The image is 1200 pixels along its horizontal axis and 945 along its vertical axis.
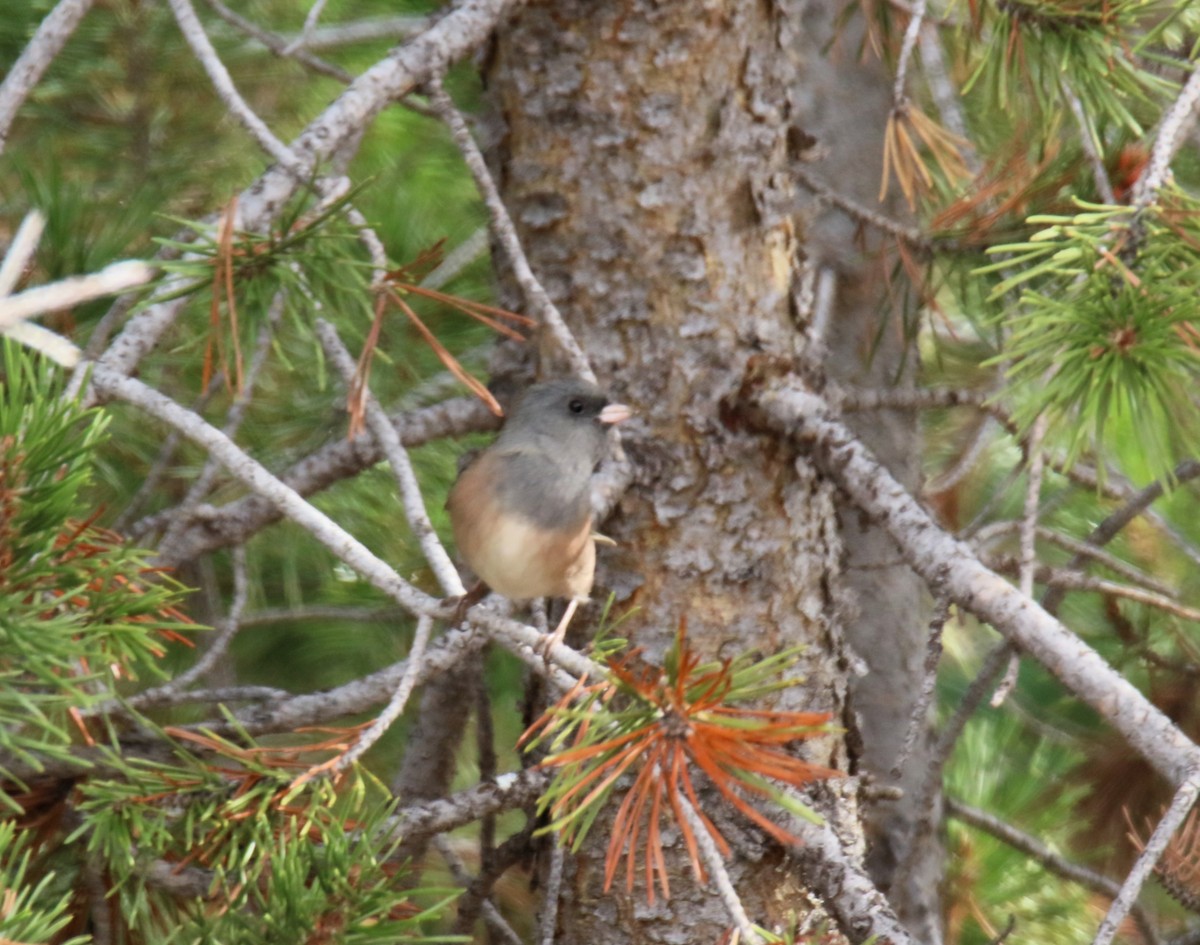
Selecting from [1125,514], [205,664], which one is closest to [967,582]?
[1125,514]

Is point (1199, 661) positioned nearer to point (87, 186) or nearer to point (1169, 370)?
point (1169, 370)

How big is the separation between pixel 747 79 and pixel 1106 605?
4.40 feet

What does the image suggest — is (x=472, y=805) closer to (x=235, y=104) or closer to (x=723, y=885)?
(x=723, y=885)

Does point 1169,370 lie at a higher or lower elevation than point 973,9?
lower

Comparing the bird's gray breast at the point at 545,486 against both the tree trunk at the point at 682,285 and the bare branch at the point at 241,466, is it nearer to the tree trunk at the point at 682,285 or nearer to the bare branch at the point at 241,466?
the tree trunk at the point at 682,285

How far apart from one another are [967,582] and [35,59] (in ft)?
3.70

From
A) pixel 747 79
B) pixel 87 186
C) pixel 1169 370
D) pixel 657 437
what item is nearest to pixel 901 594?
pixel 657 437

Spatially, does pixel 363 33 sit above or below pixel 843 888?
above

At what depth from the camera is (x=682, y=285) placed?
1747mm

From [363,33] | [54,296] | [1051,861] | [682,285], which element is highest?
[363,33]

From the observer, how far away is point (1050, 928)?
8.46 ft

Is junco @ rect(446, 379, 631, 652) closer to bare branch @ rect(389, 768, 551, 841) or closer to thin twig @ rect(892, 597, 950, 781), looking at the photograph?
bare branch @ rect(389, 768, 551, 841)

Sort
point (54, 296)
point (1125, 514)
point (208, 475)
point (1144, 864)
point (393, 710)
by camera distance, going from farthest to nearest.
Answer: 1. point (1125, 514)
2. point (208, 475)
3. point (393, 710)
4. point (1144, 864)
5. point (54, 296)

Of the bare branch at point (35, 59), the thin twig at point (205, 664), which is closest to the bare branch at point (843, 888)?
the thin twig at point (205, 664)
